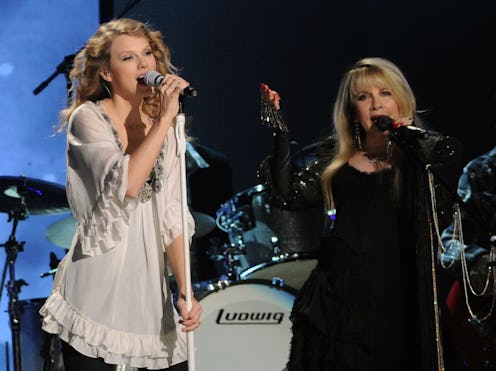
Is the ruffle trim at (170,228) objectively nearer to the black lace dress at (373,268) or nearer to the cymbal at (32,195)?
the black lace dress at (373,268)

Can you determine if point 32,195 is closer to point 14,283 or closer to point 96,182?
point 14,283

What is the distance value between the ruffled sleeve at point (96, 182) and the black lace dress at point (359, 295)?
833mm

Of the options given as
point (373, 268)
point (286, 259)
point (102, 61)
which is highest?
point (102, 61)

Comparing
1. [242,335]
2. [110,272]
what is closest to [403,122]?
[110,272]

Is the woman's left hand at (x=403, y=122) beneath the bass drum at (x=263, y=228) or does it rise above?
above

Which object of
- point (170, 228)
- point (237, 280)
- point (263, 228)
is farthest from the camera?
point (263, 228)

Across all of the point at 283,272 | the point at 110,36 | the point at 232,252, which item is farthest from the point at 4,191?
the point at 110,36

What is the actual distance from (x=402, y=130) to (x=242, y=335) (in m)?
2.05

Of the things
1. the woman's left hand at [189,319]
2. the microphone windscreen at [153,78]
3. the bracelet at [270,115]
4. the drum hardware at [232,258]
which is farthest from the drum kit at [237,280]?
the microphone windscreen at [153,78]

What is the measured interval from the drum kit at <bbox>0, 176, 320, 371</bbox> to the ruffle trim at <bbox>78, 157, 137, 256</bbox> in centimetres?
191

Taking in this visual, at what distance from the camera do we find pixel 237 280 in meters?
4.59

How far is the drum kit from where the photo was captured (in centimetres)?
453

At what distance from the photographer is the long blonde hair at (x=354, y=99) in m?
3.32

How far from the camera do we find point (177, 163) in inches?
115
